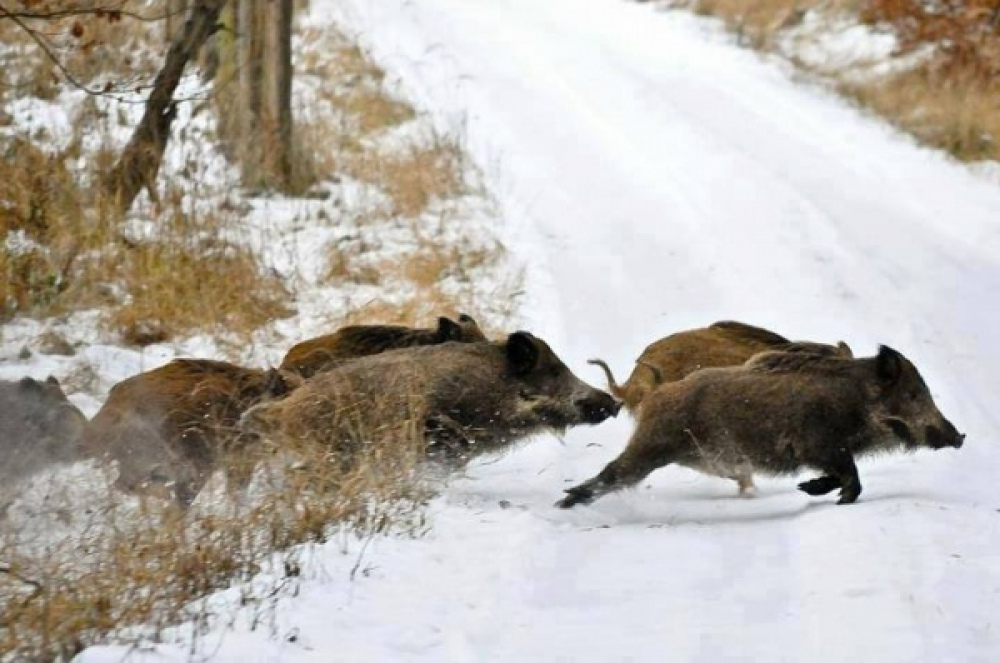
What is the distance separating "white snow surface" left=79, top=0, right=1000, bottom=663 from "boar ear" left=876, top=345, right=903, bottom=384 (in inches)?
21.2

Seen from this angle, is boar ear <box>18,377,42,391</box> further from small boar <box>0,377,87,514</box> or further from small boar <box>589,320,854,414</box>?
small boar <box>589,320,854,414</box>

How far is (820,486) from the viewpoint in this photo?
6.72m

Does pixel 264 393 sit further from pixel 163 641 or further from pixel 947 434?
pixel 947 434

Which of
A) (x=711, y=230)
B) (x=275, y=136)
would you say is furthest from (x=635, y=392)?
(x=275, y=136)

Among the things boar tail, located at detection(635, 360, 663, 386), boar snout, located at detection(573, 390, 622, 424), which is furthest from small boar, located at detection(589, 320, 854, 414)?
boar snout, located at detection(573, 390, 622, 424)

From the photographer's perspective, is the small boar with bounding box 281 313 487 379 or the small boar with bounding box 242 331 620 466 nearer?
the small boar with bounding box 242 331 620 466

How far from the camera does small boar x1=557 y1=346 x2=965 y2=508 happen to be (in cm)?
684

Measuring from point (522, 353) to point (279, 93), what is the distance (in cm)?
747

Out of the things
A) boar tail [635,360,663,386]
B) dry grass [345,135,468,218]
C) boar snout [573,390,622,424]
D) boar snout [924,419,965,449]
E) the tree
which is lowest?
boar snout [924,419,965,449]

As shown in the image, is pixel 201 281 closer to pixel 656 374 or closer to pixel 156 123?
pixel 156 123

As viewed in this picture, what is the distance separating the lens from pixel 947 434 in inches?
286

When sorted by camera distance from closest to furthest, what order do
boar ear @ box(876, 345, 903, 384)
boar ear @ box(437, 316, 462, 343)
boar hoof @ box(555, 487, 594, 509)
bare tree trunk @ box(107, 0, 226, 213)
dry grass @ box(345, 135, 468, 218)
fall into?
1. boar hoof @ box(555, 487, 594, 509)
2. boar ear @ box(876, 345, 903, 384)
3. boar ear @ box(437, 316, 462, 343)
4. bare tree trunk @ box(107, 0, 226, 213)
5. dry grass @ box(345, 135, 468, 218)

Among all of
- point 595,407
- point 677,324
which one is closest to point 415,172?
point 677,324

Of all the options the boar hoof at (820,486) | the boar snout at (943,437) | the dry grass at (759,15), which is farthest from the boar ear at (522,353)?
the dry grass at (759,15)
